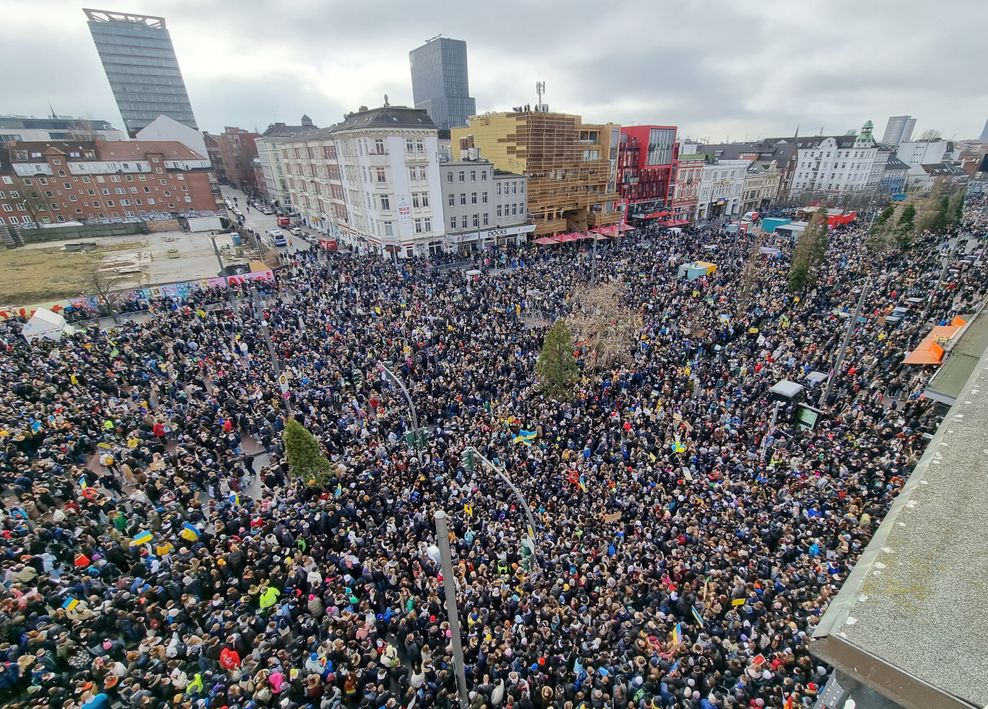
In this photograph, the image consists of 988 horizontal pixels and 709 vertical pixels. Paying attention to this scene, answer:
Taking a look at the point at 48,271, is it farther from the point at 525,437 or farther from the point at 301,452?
the point at 525,437

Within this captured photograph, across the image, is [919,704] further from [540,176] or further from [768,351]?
[540,176]

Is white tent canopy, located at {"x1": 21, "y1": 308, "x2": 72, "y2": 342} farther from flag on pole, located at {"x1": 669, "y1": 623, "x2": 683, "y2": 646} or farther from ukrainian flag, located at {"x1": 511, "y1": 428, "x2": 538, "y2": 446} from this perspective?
flag on pole, located at {"x1": 669, "y1": 623, "x2": 683, "y2": 646}

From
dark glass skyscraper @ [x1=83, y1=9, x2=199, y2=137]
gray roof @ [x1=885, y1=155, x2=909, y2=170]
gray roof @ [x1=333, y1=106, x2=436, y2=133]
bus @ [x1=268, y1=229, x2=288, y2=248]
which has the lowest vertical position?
bus @ [x1=268, y1=229, x2=288, y2=248]

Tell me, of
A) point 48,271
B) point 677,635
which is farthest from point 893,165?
point 48,271

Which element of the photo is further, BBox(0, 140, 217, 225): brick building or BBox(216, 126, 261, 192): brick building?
BBox(216, 126, 261, 192): brick building

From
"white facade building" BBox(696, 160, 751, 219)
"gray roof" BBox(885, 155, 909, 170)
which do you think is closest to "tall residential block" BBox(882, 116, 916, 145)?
"gray roof" BBox(885, 155, 909, 170)

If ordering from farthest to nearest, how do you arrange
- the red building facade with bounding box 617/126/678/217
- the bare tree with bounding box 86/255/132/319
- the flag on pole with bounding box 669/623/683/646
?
the red building facade with bounding box 617/126/678/217 → the bare tree with bounding box 86/255/132/319 → the flag on pole with bounding box 669/623/683/646
